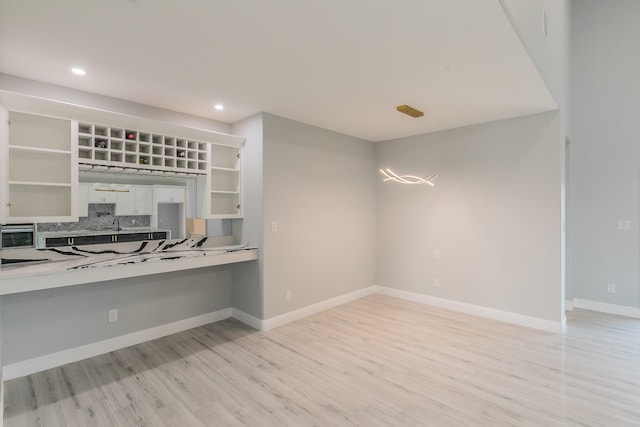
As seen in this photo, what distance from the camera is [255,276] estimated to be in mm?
4023

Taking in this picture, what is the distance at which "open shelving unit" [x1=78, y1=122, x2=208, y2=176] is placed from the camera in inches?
122

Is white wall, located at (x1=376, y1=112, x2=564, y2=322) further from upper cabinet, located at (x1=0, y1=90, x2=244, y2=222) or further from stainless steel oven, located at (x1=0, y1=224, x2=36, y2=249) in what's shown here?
stainless steel oven, located at (x1=0, y1=224, x2=36, y2=249)

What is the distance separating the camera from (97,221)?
3.21 meters

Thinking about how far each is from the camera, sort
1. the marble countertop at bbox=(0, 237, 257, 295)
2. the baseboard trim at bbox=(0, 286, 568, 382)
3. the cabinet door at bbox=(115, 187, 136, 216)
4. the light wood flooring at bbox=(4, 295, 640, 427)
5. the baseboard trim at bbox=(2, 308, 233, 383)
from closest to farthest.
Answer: the light wood flooring at bbox=(4, 295, 640, 427), the marble countertop at bbox=(0, 237, 257, 295), the baseboard trim at bbox=(2, 308, 233, 383), the baseboard trim at bbox=(0, 286, 568, 382), the cabinet door at bbox=(115, 187, 136, 216)

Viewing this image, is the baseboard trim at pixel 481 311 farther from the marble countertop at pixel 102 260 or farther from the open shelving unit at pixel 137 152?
the open shelving unit at pixel 137 152

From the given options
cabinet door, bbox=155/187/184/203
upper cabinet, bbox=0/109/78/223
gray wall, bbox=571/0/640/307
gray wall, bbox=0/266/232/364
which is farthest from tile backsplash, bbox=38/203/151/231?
gray wall, bbox=571/0/640/307

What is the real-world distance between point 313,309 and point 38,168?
341cm

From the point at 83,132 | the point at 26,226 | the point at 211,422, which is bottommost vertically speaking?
the point at 211,422

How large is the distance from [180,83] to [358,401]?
318 cm

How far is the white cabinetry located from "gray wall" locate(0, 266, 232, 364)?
2.59ft

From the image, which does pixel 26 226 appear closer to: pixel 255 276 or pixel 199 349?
pixel 199 349

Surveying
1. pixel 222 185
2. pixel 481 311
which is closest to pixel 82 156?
pixel 222 185

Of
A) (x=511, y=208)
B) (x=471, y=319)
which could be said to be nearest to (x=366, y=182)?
(x=511, y=208)

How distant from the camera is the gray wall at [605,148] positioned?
A: 433cm
